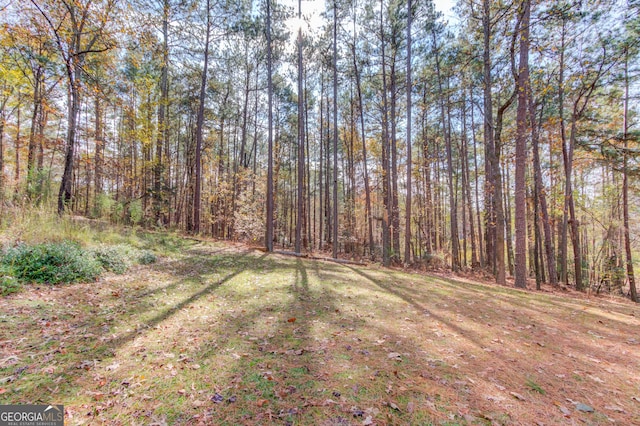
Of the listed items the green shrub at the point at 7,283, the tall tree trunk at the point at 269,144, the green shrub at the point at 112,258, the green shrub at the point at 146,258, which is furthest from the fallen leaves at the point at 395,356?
the tall tree trunk at the point at 269,144

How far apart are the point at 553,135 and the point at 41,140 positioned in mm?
21386

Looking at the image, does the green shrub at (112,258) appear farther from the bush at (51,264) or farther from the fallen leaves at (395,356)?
the fallen leaves at (395,356)

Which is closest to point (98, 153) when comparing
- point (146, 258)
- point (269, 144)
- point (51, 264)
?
point (269, 144)

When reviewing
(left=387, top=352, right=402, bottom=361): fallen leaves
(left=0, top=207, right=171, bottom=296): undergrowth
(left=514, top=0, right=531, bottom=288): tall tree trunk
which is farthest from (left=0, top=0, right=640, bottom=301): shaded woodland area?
(left=387, top=352, right=402, bottom=361): fallen leaves

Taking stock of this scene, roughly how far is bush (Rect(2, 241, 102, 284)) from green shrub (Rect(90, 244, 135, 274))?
274 mm

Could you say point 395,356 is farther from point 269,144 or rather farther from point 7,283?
point 269,144

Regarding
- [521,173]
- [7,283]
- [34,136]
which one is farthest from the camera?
[34,136]

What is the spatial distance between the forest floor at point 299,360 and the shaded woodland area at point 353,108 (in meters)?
4.41

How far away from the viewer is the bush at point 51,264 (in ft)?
11.7

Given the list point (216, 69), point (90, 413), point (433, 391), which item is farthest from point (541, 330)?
point (216, 69)

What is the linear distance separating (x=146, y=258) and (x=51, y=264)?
72.0 inches

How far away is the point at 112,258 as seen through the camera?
489cm

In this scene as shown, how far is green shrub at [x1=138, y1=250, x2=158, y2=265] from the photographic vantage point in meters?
5.60

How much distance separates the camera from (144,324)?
301 centimetres
